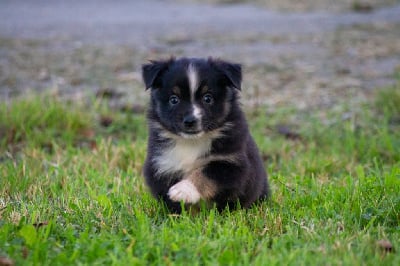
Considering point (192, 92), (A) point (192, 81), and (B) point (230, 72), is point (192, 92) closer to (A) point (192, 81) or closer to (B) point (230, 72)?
(A) point (192, 81)

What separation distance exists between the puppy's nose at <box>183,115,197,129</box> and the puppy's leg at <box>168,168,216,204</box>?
321 mm

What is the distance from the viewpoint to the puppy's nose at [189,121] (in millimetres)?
4395

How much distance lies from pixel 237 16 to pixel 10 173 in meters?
12.3

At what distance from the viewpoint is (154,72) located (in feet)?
15.4

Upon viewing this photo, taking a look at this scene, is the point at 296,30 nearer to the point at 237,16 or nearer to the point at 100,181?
the point at 237,16

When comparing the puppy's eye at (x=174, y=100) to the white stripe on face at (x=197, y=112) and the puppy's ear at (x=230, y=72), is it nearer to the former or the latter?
the white stripe on face at (x=197, y=112)

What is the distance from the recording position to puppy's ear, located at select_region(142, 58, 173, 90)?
4.68 metres

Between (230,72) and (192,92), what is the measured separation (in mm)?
347

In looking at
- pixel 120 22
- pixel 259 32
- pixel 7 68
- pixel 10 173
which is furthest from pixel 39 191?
pixel 120 22

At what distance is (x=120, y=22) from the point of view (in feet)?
51.2

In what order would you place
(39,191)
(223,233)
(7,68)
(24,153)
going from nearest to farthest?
(223,233) → (39,191) → (24,153) → (7,68)

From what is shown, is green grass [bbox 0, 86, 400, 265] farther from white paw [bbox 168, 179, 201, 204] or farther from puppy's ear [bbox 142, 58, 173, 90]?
puppy's ear [bbox 142, 58, 173, 90]

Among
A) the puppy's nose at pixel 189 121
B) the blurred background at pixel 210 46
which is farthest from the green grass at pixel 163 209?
the blurred background at pixel 210 46

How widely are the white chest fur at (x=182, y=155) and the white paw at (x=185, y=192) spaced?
0.22 metres
